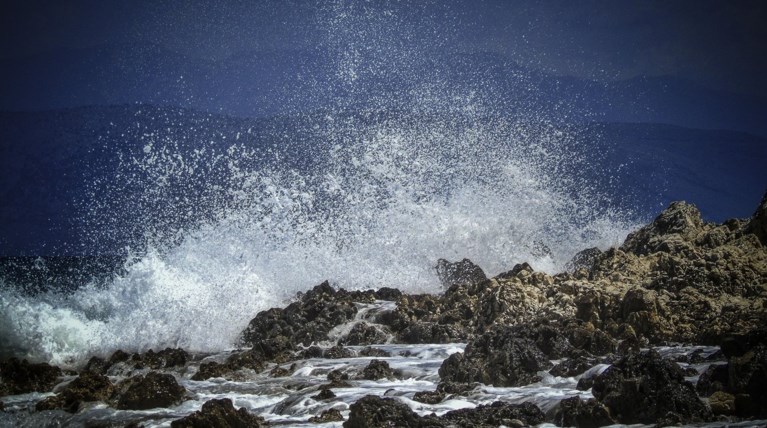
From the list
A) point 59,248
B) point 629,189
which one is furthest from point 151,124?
point 629,189

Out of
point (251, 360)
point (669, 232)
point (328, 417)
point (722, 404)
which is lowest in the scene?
point (722, 404)

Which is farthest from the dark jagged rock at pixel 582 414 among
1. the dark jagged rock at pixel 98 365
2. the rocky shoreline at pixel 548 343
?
the dark jagged rock at pixel 98 365

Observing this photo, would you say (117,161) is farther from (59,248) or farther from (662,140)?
(662,140)

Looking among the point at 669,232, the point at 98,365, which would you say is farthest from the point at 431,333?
the point at 669,232

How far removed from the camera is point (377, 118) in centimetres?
3788

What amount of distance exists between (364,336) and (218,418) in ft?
23.2

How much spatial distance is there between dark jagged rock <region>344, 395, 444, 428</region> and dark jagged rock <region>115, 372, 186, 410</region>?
342 cm

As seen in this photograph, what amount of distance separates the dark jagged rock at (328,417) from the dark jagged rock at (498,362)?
225 cm

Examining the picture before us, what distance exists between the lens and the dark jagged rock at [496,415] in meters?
7.60

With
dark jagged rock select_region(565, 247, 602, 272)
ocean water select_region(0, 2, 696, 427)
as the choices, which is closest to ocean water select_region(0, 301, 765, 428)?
ocean water select_region(0, 2, 696, 427)

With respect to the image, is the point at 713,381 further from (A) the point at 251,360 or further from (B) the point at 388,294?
(B) the point at 388,294

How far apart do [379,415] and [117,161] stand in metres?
117

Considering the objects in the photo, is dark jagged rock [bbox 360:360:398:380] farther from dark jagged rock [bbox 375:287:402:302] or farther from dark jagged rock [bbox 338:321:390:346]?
dark jagged rock [bbox 375:287:402:302]

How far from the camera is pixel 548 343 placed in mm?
11102
